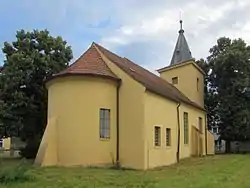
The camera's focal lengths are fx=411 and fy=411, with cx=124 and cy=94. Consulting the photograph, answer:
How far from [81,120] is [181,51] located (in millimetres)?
23823

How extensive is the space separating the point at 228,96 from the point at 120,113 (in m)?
24.0

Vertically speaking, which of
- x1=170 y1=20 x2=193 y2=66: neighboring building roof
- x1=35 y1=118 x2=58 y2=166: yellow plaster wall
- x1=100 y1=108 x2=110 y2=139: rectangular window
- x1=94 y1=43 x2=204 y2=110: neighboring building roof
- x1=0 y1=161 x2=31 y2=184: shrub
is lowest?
x1=0 y1=161 x2=31 y2=184: shrub

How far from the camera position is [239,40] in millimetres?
47781

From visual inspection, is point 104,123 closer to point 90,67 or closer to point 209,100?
point 90,67

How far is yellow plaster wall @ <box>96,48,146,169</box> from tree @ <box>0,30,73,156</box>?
11188 mm

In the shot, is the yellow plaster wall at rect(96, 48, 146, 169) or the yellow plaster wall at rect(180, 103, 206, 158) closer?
the yellow plaster wall at rect(96, 48, 146, 169)

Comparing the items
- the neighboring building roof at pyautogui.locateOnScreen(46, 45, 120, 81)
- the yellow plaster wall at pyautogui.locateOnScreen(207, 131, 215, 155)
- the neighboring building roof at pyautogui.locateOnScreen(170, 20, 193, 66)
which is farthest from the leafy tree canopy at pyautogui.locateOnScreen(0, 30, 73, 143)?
the yellow plaster wall at pyautogui.locateOnScreen(207, 131, 215, 155)

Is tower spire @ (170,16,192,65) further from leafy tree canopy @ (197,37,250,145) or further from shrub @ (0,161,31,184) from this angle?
shrub @ (0,161,31,184)

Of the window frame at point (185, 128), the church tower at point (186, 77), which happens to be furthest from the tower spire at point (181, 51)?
the window frame at point (185, 128)

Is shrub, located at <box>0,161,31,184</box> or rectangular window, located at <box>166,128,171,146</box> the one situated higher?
rectangular window, located at <box>166,128,171,146</box>

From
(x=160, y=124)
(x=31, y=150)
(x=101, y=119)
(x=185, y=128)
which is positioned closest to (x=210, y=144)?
(x=185, y=128)

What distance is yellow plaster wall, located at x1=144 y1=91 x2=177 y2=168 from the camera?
24698 mm

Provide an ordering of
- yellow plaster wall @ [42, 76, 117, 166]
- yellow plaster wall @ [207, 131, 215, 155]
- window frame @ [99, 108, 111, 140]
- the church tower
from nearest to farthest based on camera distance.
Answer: yellow plaster wall @ [42, 76, 117, 166]
window frame @ [99, 108, 111, 140]
the church tower
yellow plaster wall @ [207, 131, 215, 155]

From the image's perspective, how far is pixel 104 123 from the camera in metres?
24.4
